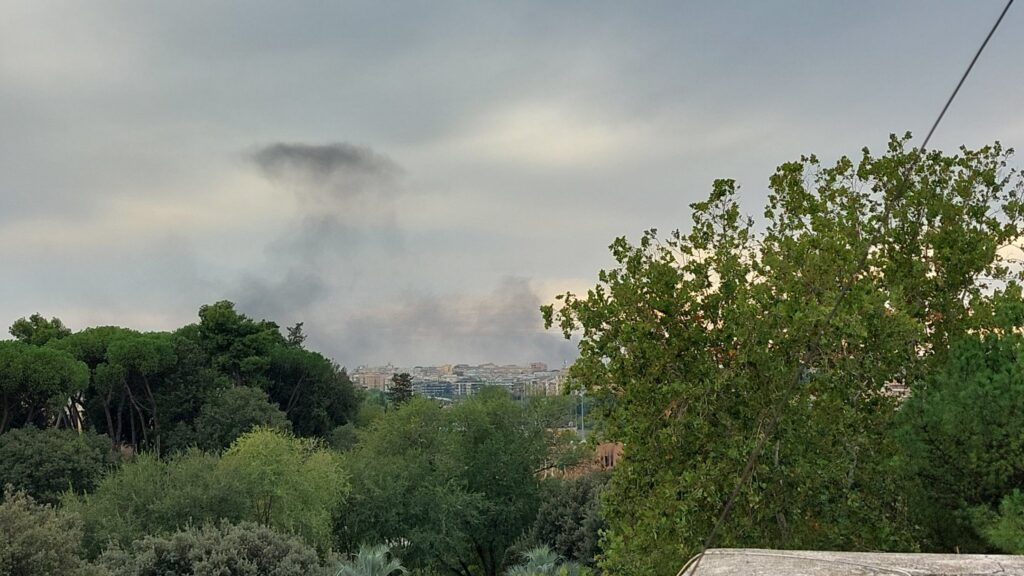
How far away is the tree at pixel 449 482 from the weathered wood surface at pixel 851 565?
32.8 meters

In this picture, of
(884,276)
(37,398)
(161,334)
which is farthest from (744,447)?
(161,334)

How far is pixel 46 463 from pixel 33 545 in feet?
88.2

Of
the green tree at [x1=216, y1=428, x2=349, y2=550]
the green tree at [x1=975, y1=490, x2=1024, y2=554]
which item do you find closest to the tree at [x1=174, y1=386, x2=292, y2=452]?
the green tree at [x1=216, y1=428, x2=349, y2=550]

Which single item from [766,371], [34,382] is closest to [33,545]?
[766,371]

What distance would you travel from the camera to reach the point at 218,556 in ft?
60.3

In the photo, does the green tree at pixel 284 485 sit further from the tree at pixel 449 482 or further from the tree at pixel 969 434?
the tree at pixel 969 434

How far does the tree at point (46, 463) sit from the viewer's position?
38.8 meters

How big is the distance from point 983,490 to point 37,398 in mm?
47302

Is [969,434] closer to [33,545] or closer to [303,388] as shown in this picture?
[33,545]

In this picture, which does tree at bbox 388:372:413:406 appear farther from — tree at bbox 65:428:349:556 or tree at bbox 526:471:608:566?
tree at bbox 526:471:608:566

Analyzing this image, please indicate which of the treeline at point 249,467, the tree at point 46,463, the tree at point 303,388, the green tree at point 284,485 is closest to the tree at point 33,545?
the treeline at point 249,467

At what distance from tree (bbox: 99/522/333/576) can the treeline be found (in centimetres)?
5

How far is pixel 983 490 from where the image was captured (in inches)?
455

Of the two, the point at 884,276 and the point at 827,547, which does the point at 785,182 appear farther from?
the point at 827,547
